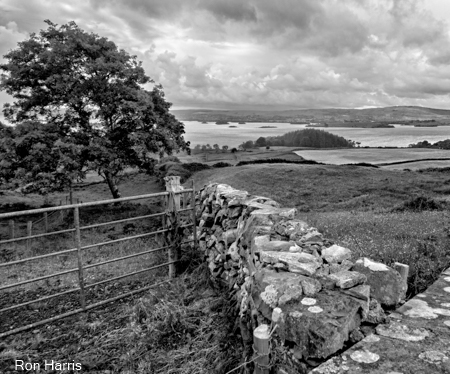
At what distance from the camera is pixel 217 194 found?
7.47 metres

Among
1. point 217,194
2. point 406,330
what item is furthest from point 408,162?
point 406,330

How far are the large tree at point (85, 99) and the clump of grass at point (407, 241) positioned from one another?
15630 millimetres

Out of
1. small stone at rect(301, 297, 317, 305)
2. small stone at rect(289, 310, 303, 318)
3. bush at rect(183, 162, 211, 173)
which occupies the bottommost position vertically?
bush at rect(183, 162, 211, 173)

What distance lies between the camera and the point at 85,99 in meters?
22.0

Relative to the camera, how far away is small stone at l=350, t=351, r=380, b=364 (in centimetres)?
263

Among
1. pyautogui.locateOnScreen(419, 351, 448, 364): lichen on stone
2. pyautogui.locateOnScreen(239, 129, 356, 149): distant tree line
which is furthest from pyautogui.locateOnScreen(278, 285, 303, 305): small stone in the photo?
pyautogui.locateOnScreen(239, 129, 356, 149): distant tree line

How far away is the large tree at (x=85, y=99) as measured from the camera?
20.3 meters

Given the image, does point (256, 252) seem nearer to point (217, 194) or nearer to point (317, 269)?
point (317, 269)

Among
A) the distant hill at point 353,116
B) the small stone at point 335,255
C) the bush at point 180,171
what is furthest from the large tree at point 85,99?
the distant hill at point 353,116

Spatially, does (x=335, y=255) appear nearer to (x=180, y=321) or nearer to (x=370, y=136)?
(x=180, y=321)

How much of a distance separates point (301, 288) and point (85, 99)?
22.4 m

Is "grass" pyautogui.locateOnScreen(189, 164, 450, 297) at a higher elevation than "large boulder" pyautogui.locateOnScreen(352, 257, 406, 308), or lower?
lower

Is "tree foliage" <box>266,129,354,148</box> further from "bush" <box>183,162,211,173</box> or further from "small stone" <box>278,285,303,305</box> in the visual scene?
"small stone" <box>278,285,303,305</box>

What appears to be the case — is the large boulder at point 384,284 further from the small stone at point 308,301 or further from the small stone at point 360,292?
the small stone at point 308,301
